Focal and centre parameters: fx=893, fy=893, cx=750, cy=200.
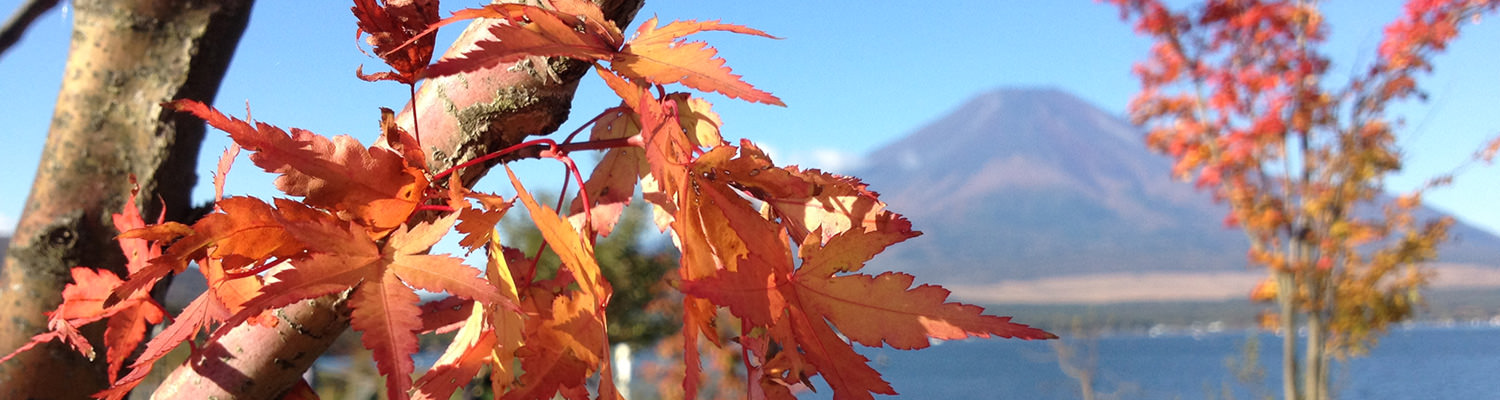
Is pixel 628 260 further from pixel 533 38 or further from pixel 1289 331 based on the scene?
pixel 533 38

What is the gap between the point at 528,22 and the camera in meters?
0.31

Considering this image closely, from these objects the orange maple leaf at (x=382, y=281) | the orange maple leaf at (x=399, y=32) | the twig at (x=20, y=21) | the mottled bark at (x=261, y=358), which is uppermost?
the twig at (x=20, y=21)

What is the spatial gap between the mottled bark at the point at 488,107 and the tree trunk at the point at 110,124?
1.05 feet

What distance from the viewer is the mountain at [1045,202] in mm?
61250

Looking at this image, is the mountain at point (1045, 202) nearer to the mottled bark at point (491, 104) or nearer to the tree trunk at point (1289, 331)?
the tree trunk at point (1289, 331)

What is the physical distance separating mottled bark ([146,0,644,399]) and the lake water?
14615mm

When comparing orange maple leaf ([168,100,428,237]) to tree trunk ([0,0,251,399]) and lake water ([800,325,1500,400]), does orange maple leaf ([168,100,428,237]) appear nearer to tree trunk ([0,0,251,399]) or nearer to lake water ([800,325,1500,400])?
tree trunk ([0,0,251,399])

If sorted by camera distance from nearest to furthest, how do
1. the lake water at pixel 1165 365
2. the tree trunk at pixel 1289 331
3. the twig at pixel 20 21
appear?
the twig at pixel 20 21
the tree trunk at pixel 1289 331
the lake water at pixel 1165 365

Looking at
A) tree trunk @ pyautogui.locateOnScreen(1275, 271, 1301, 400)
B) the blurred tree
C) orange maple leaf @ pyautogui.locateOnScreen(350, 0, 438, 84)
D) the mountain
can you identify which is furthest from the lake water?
orange maple leaf @ pyautogui.locateOnScreen(350, 0, 438, 84)

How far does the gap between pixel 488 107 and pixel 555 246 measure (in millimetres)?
130

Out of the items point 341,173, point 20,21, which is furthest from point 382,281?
point 20,21

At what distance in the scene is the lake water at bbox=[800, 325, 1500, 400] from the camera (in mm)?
19484

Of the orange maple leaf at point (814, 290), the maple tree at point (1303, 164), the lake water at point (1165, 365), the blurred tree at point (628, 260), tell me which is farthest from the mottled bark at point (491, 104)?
the lake water at point (1165, 365)

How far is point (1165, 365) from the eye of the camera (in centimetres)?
3716
